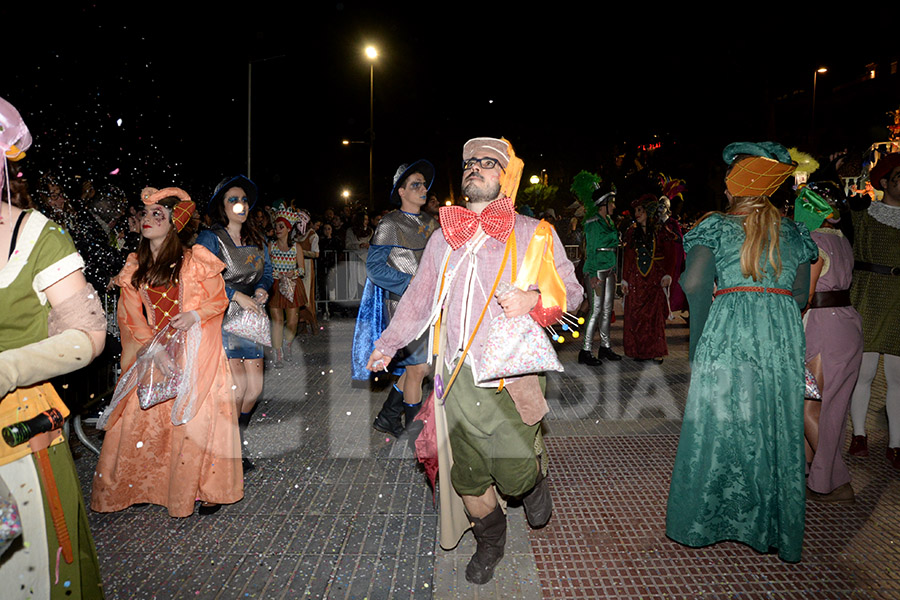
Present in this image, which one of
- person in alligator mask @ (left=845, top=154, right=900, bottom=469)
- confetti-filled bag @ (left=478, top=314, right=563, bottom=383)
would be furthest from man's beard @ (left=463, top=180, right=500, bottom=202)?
person in alligator mask @ (left=845, top=154, right=900, bottom=469)

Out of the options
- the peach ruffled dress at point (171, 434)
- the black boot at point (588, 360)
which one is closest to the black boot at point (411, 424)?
the peach ruffled dress at point (171, 434)

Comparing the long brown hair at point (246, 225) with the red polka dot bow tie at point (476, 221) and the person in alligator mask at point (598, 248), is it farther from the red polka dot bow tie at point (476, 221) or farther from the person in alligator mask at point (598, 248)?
the person in alligator mask at point (598, 248)

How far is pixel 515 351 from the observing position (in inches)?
108

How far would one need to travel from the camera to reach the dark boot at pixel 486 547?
297 centimetres

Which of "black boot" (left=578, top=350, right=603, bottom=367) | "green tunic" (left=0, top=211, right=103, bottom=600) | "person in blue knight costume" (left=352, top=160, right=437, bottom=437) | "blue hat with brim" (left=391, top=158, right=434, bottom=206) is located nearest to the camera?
"green tunic" (left=0, top=211, right=103, bottom=600)

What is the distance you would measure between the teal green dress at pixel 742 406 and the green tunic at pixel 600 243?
4791 millimetres

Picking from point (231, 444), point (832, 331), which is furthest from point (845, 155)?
point (231, 444)

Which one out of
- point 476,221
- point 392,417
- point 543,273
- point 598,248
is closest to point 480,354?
point 543,273

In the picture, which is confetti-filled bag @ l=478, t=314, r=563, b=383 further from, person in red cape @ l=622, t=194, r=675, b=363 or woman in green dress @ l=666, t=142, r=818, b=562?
person in red cape @ l=622, t=194, r=675, b=363

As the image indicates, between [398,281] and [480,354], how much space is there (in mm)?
1933

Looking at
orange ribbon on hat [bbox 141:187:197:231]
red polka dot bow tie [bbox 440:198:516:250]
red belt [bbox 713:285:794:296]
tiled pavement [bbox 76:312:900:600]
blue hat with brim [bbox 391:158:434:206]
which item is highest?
blue hat with brim [bbox 391:158:434:206]

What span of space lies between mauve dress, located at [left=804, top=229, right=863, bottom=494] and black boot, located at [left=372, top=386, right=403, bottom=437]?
10.3 feet

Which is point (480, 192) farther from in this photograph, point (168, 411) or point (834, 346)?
point (834, 346)

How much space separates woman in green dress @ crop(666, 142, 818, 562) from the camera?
3111 mm
